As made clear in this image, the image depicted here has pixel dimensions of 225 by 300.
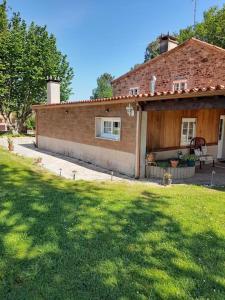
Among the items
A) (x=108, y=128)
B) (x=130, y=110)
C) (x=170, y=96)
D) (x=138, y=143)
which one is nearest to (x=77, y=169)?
(x=108, y=128)

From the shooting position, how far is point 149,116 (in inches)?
426

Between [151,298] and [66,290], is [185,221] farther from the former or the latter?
[66,290]

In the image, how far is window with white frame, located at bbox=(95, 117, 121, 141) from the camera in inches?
467

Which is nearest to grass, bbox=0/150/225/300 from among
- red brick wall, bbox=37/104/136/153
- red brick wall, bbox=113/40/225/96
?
red brick wall, bbox=37/104/136/153

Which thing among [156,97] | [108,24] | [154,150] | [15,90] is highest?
[108,24]

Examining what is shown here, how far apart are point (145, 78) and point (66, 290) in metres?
18.2

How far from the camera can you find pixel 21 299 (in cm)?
312

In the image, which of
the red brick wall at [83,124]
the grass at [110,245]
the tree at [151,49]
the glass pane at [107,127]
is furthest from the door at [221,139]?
the tree at [151,49]

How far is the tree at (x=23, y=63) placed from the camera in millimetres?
25812

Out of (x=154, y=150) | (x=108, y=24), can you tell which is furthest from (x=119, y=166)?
(x=108, y=24)

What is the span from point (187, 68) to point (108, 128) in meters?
8.02

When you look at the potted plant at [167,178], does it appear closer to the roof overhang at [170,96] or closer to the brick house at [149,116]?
the brick house at [149,116]

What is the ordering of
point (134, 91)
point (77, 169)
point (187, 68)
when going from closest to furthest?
point (77, 169), point (187, 68), point (134, 91)

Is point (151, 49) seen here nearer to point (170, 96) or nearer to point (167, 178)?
point (170, 96)
